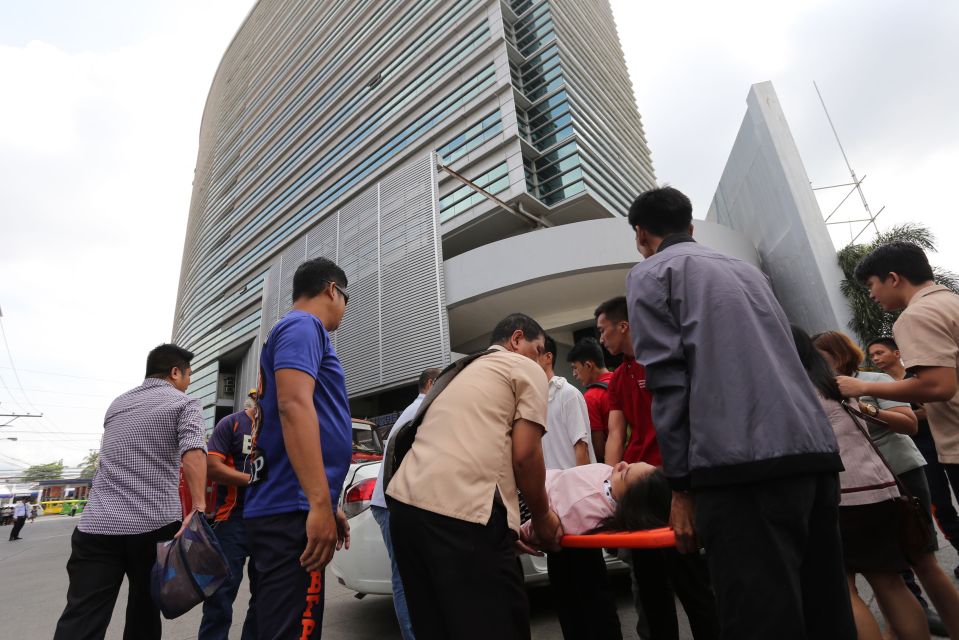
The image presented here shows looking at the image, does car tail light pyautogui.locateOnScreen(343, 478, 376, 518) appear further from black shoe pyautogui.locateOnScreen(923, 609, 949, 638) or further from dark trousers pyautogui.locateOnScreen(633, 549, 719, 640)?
black shoe pyautogui.locateOnScreen(923, 609, 949, 638)

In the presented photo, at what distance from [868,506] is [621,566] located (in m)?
1.71

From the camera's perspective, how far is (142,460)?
7.80 ft

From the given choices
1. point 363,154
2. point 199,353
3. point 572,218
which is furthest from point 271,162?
point 572,218

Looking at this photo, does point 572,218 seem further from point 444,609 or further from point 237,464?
point 444,609

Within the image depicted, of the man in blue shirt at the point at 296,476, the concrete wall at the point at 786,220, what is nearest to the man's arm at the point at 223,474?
the man in blue shirt at the point at 296,476

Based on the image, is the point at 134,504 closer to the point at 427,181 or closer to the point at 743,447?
the point at 743,447

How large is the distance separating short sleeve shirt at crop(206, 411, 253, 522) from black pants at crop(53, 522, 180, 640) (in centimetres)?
77

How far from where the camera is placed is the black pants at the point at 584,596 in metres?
1.89

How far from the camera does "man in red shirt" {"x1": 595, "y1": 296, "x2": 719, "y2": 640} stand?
6.98 feet

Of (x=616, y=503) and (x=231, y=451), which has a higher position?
(x=231, y=451)

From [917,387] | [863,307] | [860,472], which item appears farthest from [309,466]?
[863,307]

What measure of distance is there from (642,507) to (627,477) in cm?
11

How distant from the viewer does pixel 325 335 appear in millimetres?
1943

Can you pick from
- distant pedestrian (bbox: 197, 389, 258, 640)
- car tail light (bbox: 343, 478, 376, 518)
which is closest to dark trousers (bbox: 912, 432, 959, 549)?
car tail light (bbox: 343, 478, 376, 518)
